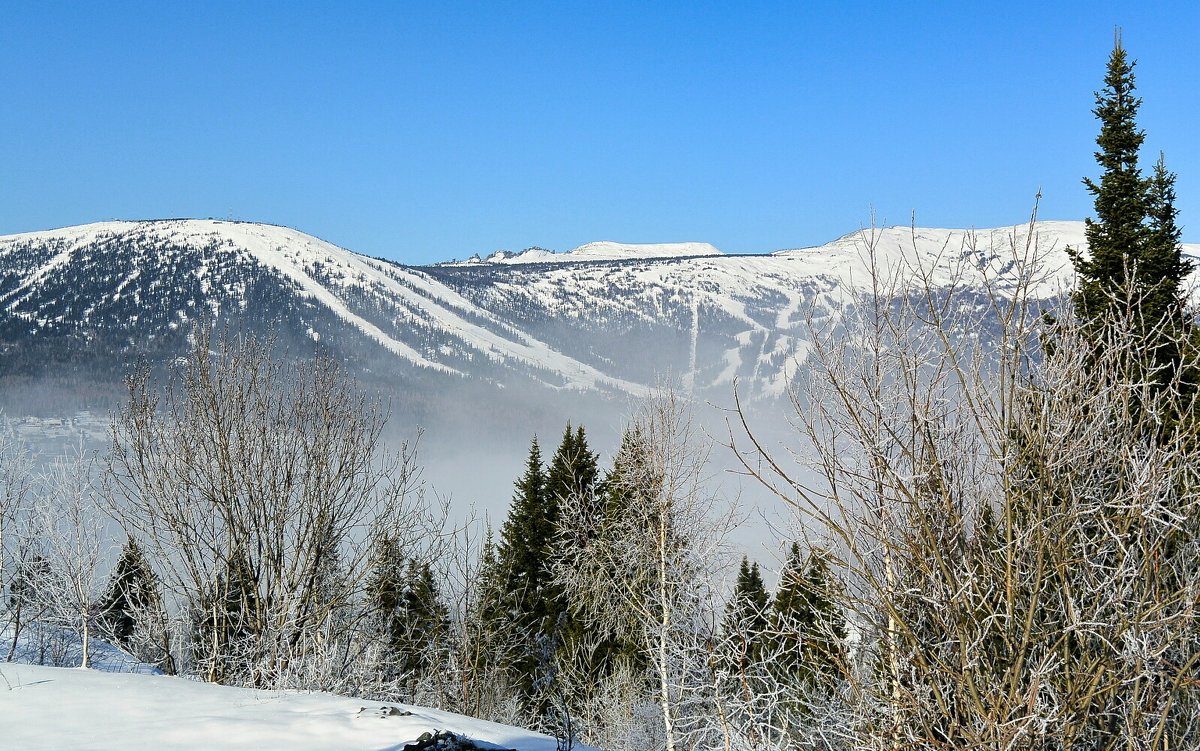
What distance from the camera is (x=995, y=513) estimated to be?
593 cm

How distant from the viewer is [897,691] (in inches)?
223

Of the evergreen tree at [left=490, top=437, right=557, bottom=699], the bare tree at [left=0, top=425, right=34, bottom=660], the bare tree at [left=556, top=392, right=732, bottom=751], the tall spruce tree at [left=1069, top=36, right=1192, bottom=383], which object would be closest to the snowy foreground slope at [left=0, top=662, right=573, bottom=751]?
the bare tree at [left=556, top=392, right=732, bottom=751]

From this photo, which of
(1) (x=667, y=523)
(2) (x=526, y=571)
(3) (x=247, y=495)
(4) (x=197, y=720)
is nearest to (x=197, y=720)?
(4) (x=197, y=720)

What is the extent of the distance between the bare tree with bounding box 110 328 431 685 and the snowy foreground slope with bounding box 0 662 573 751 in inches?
150

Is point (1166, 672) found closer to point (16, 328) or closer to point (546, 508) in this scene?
point (546, 508)

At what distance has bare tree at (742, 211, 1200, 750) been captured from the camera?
4.88m

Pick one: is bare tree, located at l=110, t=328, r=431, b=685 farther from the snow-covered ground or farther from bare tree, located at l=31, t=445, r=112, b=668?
bare tree, located at l=31, t=445, r=112, b=668

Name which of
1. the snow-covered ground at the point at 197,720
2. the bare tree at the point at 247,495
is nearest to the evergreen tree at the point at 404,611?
the bare tree at the point at 247,495

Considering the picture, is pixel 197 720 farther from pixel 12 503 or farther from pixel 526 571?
pixel 526 571

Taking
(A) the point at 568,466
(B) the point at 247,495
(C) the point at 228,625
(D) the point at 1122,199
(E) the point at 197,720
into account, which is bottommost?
(C) the point at 228,625

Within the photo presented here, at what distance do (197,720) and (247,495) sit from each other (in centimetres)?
708

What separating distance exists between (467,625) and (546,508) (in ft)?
19.3

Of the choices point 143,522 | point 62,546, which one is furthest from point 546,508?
point 143,522

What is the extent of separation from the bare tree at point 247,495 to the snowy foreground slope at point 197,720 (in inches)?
150
